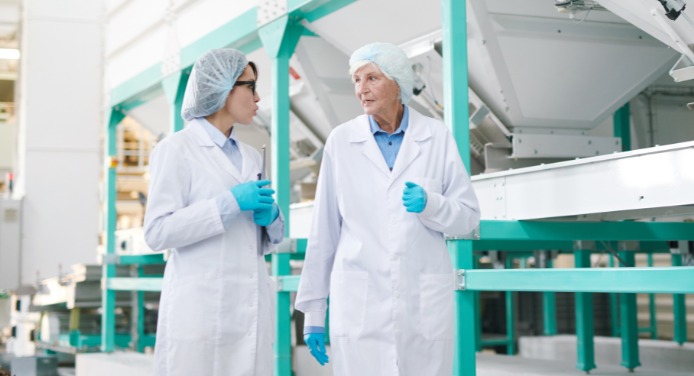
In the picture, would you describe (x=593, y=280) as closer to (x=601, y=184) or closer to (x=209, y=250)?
(x=601, y=184)

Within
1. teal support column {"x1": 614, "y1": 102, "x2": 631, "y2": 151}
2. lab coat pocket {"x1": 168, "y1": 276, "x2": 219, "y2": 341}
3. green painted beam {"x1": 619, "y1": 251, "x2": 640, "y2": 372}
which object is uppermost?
teal support column {"x1": 614, "y1": 102, "x2": 631, "y2": 151}

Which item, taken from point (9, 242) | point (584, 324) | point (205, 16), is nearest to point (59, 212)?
point (9, 242)

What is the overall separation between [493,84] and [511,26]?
1.08 ft

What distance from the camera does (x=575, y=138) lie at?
151 inches

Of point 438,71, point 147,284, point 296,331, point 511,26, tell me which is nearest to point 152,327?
point 296,331

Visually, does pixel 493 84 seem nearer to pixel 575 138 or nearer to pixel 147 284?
pixel 575 138

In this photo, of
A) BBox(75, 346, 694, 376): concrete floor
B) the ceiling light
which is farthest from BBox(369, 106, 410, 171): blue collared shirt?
the ceiling light

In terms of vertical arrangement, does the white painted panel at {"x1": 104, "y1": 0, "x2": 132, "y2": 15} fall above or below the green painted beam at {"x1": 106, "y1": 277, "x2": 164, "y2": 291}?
above

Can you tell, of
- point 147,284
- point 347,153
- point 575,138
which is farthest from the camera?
point 147,284

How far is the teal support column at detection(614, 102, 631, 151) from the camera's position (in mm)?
4793

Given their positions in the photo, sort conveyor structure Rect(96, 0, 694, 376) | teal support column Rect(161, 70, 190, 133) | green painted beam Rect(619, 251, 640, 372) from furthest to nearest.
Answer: teal support column Rect(161, 70, 190, 133), green painted beam Rect(619, 251, 640, 372), conveyor structure Rect(96, 0, 694, 376)

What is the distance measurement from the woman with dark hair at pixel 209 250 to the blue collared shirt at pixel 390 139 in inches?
14.4

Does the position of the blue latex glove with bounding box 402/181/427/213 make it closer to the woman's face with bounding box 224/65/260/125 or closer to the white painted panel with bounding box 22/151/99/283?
the woman's face with bounding box 224/65/260/125

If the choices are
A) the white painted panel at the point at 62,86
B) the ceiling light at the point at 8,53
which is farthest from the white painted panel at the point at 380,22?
the ceiling light at the point at 8,53
